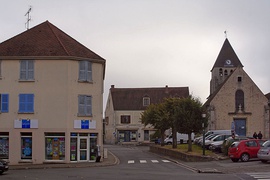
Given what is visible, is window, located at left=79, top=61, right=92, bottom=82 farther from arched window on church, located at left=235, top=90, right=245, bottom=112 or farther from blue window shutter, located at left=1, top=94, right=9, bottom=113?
arched window on church, located at left=235, top=90, right=245, bottom=112

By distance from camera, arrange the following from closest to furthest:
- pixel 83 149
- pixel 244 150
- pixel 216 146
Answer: pixel 244 150 < pixel 83 149 < pixel 216 146

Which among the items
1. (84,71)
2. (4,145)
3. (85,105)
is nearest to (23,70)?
(84,71)

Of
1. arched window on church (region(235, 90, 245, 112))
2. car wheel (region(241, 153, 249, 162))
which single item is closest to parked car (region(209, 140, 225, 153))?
car wheel (region(241, 153, 249, 162))

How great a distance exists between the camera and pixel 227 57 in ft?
307

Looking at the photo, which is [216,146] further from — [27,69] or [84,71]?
[27,69]

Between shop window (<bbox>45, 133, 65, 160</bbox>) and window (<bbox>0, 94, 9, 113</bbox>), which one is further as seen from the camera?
window (<bbox>0, 94, 9, 113</bbox>)

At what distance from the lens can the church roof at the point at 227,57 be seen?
92500mm

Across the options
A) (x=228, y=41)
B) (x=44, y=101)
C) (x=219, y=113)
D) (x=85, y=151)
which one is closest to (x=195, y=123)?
(x=85, y=151)

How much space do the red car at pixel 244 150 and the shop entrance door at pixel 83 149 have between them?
11225mm

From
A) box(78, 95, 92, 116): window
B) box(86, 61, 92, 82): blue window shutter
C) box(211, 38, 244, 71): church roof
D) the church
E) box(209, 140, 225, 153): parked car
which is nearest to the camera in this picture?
box(78, 95, 92, 116): window

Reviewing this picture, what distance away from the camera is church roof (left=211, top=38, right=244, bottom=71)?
92.5 meters

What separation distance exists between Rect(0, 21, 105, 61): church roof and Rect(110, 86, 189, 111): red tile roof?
156 ft

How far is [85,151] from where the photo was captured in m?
39.4

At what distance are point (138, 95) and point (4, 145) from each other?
5374cm
